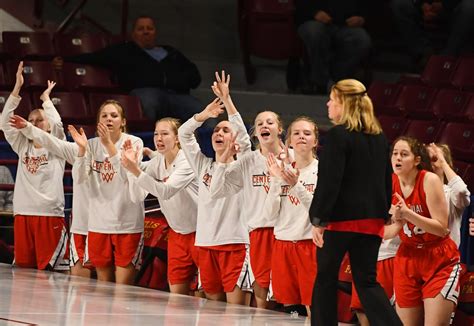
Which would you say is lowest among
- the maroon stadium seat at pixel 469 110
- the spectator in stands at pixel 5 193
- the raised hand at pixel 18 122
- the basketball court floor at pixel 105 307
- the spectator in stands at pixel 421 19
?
the basketball court floor at pixel 105 307

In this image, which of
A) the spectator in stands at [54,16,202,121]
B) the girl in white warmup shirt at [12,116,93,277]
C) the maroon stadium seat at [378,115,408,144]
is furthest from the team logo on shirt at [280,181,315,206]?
the spectator in stands at [54,16,202,121]

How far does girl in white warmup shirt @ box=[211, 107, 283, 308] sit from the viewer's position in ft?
29.0

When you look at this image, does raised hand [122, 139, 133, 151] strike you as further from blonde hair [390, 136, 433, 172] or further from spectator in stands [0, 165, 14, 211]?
spectator in stands [0, 165, 14, 211]

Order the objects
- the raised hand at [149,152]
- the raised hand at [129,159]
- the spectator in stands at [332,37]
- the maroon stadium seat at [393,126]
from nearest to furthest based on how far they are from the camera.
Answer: the raised hand at [129,159] → the raised hand at [149,152] → the maroon stadium seat at [393,126] → the spectator in stands at [332,37]

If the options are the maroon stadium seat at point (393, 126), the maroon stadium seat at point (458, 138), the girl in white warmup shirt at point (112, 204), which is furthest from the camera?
the maroon stadium seat at point (393, 126)

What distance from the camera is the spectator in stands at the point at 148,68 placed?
509 inches

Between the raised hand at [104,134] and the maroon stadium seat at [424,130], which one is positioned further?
the maroon stadium seat at [424,130]

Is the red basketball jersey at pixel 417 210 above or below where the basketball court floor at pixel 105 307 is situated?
above

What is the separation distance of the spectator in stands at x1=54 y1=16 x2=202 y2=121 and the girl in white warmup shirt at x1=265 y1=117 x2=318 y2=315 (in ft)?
14.2

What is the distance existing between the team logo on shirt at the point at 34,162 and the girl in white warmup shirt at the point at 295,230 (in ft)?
8.01

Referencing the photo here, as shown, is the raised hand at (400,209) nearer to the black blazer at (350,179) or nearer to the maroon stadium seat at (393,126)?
the black blazer at (350,179)

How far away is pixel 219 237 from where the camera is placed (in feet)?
29.9

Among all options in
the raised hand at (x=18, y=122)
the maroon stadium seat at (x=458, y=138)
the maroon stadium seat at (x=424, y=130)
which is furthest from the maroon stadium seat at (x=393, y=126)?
the raised hand at (x=18, y=122)

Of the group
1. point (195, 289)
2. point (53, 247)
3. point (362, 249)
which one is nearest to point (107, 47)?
point (53, 247)
